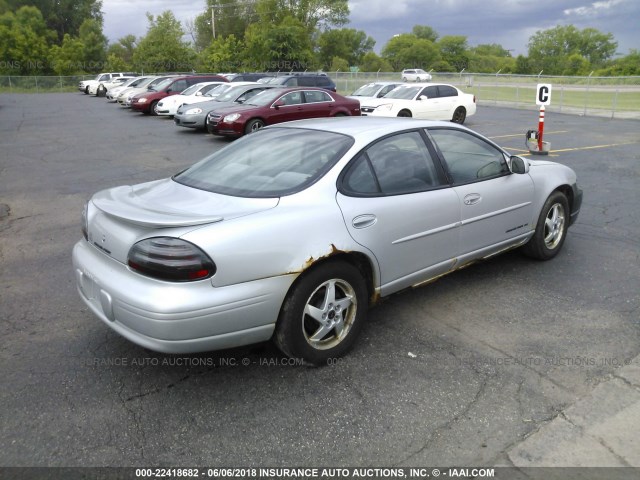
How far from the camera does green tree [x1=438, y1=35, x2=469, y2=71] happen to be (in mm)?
96000

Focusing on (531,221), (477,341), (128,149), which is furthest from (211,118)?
(477,341)

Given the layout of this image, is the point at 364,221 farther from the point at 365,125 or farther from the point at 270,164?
the point at 365,125

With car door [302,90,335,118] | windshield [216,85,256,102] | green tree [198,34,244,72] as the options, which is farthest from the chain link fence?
green tree [198,34,244,72]

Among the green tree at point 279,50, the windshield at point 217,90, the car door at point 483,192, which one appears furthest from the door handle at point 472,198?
the green tree at point 279,50

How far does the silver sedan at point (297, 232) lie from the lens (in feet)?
9.88

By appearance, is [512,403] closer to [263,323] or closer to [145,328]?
[263,323]

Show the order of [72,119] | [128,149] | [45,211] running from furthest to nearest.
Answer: [72,119] → [128,149] → [45,211]

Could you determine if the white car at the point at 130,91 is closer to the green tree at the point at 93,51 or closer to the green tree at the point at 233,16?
the green tree at the point at 93,51

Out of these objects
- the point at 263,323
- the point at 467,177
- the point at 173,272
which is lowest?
the point at 263,323

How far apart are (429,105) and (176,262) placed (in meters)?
16.8

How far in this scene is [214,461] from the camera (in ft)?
8.92

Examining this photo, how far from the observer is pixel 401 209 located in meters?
3.87

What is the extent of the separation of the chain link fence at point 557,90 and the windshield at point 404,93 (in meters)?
11.3

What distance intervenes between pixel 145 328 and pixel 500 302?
115 inches
